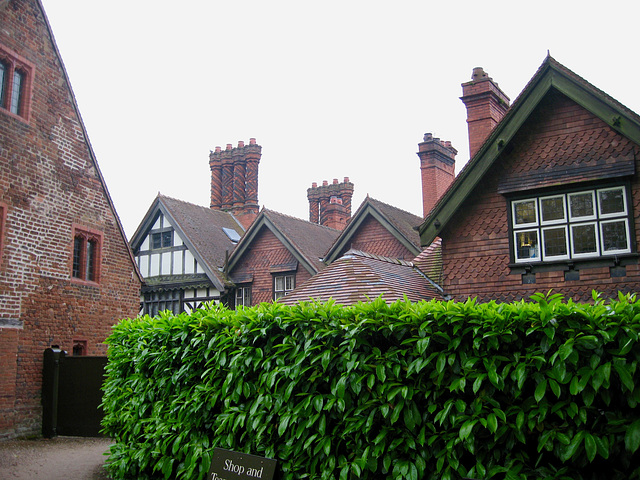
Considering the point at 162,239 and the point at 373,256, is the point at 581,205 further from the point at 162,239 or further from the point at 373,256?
the point at 162,239

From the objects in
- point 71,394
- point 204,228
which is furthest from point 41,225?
point 204,228

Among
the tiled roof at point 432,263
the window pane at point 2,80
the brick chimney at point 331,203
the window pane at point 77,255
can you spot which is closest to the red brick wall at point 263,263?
the tiled roof at point 432,263

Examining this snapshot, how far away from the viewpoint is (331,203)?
111ft

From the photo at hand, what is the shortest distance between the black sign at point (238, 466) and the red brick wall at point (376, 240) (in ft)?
53.6

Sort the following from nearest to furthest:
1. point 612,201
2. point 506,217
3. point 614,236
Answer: point 614,236 → point 612,201 → point 506,217

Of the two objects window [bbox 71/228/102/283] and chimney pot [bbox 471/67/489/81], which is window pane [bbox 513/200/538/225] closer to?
chimney pot [bbox 471/67/489/81]

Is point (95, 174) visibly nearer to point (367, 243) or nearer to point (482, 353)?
point (367, 243)

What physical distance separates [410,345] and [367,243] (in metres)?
17.4

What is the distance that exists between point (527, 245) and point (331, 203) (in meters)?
21.5

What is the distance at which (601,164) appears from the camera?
1185cm

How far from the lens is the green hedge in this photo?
4621mm

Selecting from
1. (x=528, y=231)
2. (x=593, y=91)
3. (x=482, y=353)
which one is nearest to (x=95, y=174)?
(x=528, y=231)

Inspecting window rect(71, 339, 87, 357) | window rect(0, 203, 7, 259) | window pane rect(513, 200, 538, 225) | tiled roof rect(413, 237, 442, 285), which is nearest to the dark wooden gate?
window rect(71, 339, 87, 357)

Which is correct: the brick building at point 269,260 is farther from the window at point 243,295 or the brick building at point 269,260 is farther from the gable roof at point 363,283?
the gable roof at point 363,283
